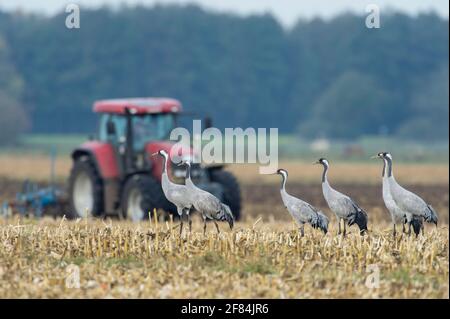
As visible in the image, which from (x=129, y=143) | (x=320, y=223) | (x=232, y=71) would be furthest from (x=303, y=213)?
(x=232, y=71)

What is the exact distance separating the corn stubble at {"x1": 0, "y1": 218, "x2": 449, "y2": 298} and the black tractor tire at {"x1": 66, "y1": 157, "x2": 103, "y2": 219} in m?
9.74

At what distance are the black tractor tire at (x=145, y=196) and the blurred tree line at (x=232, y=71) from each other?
2674 inches

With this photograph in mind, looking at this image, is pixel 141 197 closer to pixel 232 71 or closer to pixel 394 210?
pixel 394 210

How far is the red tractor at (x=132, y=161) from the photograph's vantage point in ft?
74.6

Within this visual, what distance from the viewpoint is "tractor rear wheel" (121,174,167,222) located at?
22.0m

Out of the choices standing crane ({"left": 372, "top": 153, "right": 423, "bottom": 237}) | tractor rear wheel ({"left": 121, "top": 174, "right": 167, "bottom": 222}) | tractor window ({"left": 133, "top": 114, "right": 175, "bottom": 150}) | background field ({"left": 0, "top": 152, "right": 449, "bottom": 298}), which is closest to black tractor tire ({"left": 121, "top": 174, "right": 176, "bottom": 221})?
tractor rear wheel ({"left": 121, "top": 174, "right": 167, "bottom": 222})

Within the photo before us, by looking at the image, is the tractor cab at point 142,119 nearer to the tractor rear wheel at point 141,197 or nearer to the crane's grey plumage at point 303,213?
the tractor rear wheel at point 141,197

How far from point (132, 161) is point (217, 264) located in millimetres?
11526

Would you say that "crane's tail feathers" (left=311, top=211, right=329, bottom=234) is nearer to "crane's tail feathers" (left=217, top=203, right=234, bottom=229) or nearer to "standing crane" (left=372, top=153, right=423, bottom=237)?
"standing crane" (left=372, top=153, right=423, bottom=237)

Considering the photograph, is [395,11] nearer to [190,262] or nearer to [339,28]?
[339,28]

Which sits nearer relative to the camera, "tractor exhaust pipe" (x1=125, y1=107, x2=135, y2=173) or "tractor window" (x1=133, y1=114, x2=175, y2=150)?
"tractor exhaust pipe" (x1=125, y1=107, x2=135, y2=173)

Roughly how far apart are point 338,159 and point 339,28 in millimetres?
52317

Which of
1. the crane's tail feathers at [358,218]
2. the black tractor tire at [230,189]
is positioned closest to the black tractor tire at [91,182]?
the black tractor tire at [230,189]
